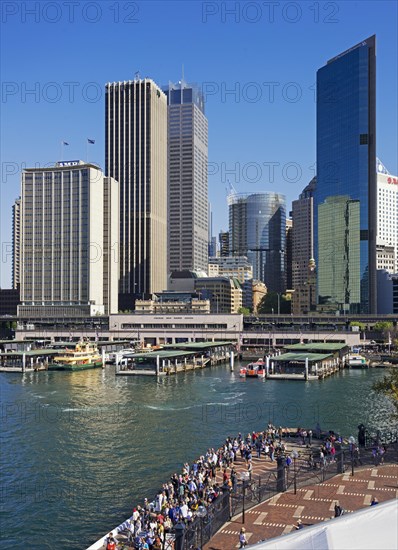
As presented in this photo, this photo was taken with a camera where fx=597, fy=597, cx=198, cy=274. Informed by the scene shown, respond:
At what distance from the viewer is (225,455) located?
144 ft

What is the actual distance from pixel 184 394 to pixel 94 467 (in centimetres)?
3648

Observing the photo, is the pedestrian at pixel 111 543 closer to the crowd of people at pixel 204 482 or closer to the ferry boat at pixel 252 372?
the crowd of people at pixel 204 482

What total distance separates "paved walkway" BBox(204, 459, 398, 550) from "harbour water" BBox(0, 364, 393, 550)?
8743mm

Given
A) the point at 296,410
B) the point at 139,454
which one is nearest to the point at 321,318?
the point at 296,410

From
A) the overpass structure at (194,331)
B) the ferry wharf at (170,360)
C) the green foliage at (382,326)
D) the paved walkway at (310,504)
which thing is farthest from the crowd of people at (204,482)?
the green foliage at (382,326)

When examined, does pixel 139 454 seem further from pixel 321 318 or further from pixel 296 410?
pixel 321 318

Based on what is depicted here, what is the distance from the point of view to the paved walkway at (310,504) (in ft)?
94.6

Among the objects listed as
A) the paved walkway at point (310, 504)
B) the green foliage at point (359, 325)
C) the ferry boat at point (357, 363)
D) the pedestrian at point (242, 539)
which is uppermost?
the green foliage at point (359, 325)

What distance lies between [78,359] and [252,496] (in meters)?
89.3

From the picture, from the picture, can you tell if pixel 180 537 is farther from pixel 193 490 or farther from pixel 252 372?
pixel 252 372

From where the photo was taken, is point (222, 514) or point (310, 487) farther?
point (310, 487)

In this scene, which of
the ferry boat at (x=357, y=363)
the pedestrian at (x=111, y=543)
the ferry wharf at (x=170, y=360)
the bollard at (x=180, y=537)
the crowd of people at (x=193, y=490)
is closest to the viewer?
the bollard at (x=180, y=537)

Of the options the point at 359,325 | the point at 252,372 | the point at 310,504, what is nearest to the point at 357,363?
the point at 252,372

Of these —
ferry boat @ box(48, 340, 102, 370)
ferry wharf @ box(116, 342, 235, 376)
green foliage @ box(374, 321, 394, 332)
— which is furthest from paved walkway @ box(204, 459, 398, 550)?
green foliage @ box(374, 321, 394, 332)
